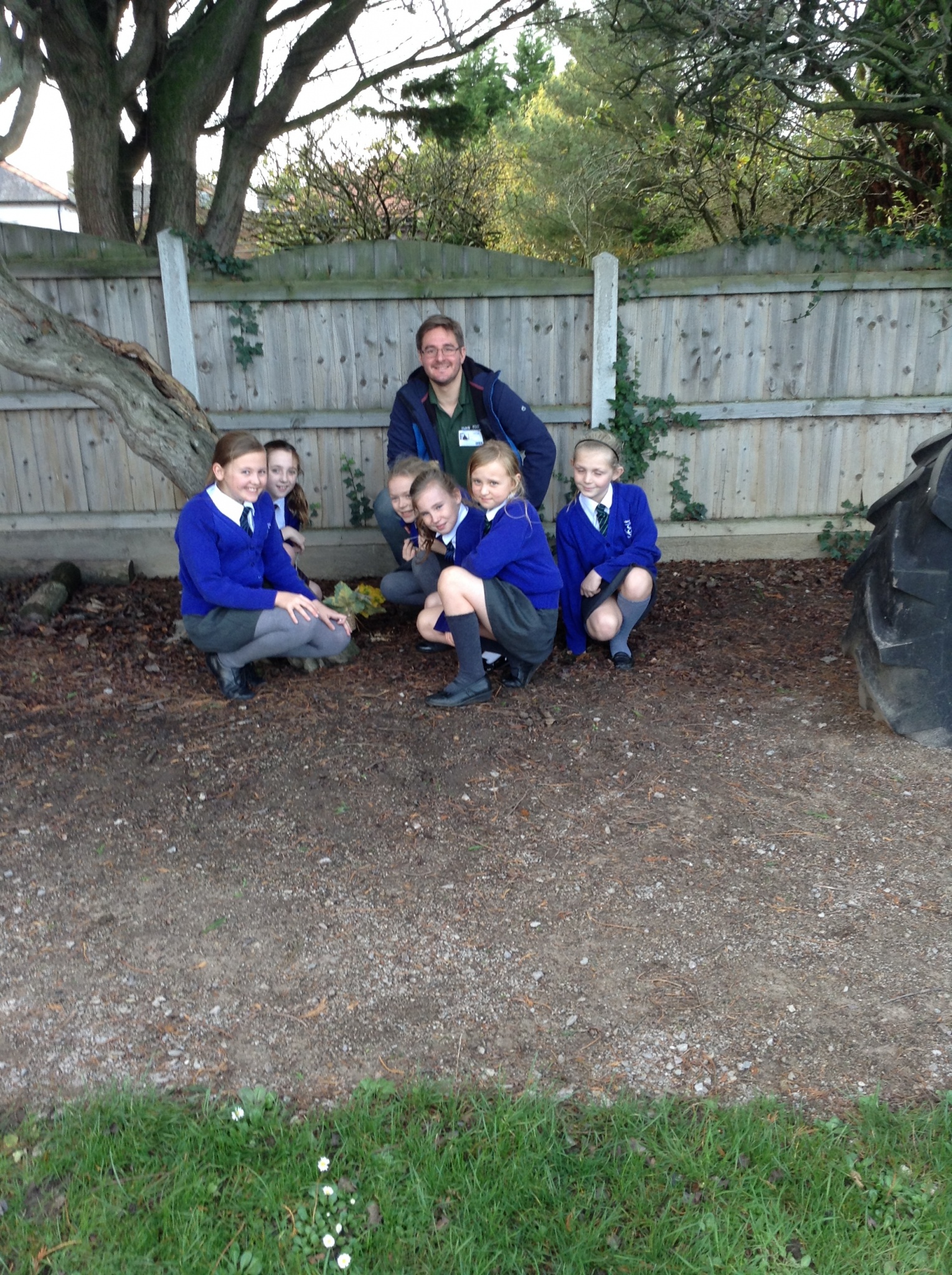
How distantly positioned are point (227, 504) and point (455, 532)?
1.05 m

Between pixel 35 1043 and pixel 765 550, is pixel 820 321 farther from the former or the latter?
pixel 35 1043

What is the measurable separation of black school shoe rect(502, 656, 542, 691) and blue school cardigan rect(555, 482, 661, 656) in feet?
1.51

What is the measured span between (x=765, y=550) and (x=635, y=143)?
835 centimetres

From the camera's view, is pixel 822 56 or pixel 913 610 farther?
pixel 822 56

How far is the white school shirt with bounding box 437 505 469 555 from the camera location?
15.1 ft

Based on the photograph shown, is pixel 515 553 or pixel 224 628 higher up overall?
pixel 515 553

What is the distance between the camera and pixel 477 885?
3.05 metres

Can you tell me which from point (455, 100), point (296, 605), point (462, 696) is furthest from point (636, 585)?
point (455, 100)

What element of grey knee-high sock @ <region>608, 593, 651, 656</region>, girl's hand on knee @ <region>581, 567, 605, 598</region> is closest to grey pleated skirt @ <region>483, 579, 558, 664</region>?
girl's hand on knee @ <region>581, 567, 605, 598</region>

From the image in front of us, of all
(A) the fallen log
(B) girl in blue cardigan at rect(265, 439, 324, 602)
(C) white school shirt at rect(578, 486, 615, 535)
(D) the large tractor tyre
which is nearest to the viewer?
(D) the large tractor tyre

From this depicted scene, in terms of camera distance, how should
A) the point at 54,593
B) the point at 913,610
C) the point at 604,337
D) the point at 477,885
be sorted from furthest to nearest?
the point at 604,337 < the point at 54,593 < the point at 913,610 < the point at 477,885

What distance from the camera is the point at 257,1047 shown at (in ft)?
7.88

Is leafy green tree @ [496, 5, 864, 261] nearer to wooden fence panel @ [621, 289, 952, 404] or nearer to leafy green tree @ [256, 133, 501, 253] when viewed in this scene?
wooden fence panel @ [621, 289, 952, 404]

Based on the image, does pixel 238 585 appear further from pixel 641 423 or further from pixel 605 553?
pixel 641 423
